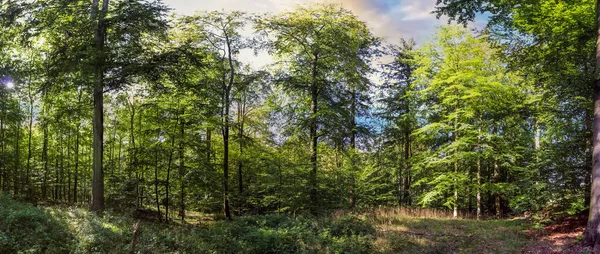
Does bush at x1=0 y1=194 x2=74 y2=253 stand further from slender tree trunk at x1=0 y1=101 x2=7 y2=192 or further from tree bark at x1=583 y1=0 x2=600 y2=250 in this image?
slender tree trunk at x1=0 y1=101 x2=7 y2=192

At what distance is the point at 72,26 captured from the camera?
1169 cm

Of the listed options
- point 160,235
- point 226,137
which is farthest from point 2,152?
point 160,235

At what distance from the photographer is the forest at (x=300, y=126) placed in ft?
31.4

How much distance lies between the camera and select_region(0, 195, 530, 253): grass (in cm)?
685

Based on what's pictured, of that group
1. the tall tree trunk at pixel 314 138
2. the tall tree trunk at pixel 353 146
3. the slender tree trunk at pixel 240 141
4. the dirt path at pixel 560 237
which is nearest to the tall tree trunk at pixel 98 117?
the slender tree trunk at pixel 240 141

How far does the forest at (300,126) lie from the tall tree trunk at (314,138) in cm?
10

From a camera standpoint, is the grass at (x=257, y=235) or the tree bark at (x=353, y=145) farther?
the tree bark at (x=353, y=145)

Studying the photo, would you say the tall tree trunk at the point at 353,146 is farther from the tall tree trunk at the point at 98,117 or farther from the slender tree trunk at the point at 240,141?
the tall tree trunk at the point at 98,117

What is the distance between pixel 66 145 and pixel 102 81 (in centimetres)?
1314

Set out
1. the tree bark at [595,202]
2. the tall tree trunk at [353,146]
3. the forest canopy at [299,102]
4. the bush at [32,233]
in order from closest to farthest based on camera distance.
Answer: the bush at [32,233] < the tree bark at [595,202] < the forest canopy at [299,102] < the tall tree trunk at [353,146]

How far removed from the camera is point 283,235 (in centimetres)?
1004

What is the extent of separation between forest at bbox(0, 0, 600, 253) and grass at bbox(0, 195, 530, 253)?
61 mm

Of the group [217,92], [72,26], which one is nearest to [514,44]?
[217,92]

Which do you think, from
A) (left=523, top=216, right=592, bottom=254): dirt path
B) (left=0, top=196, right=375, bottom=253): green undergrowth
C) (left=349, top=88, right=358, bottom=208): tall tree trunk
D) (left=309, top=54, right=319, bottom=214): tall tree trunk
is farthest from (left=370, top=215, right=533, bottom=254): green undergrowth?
(left=349, top=88, right=358, bottom=208): tall tree trunk
